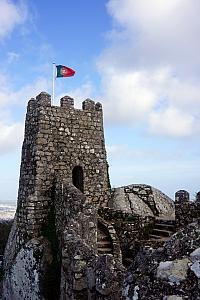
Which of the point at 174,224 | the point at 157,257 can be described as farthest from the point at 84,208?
the point at 157,257

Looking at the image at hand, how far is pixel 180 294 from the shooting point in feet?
8.25

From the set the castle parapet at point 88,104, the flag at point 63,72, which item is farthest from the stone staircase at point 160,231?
the flag at point 63,72

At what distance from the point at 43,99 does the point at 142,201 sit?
20.5 feet

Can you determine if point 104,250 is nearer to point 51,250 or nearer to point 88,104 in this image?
point 51,250

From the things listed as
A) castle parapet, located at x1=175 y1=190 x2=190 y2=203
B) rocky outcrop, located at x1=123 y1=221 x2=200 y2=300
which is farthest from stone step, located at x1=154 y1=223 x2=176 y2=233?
rocky outcrop, located at x1=123 y1=221 x2=200 y2=300

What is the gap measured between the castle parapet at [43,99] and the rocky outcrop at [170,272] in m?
12.3

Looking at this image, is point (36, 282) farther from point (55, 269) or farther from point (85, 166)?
point (85, 166)

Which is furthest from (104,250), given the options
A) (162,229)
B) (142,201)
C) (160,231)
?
(142,201)

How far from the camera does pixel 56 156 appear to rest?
47.7ft

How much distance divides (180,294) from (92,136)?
44.2 feet

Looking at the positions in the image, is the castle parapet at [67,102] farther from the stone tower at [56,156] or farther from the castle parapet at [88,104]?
the castle parapet at [88,104]

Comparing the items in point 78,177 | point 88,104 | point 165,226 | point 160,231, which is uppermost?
point 88,104

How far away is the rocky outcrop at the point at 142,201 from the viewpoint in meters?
15.8

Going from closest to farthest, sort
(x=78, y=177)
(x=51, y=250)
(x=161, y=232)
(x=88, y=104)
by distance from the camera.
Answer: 1. (x=161, y=232)
2. (x=51, y=250)
3. (x=78, y=177)
4. (x=88, y=104)
